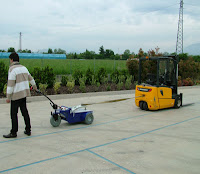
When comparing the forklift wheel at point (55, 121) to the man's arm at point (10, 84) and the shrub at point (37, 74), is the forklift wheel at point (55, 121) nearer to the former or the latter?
the man's arm at point (10, 84)

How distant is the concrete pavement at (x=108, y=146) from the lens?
14.2ft

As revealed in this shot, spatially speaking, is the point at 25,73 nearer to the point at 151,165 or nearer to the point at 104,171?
the point at 104,171

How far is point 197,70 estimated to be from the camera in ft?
77.3

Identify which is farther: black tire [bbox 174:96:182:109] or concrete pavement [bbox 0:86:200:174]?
Answer: black tire [bbox 174:96:182:109]

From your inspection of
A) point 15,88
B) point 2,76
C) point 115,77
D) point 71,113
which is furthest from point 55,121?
point 115,77

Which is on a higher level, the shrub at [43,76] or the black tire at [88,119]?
the shrub at [43,76]

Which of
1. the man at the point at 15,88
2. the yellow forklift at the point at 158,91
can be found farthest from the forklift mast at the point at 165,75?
the man at the point at 15,88

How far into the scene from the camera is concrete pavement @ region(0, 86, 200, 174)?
4332mm

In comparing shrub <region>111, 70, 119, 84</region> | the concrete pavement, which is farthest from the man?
shrub <region>111, 70, 119, 84</region>

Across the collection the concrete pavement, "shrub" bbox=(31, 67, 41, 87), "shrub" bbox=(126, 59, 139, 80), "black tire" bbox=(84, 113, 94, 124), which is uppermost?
"shrub" bbox=(126, 59, 139, 80)

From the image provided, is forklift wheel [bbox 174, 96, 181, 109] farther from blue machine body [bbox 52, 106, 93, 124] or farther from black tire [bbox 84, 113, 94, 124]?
blue machine body [bbox 52, 106, 93, 124]

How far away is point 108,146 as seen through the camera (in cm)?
547

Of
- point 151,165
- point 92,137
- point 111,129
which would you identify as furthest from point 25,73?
point 151,165

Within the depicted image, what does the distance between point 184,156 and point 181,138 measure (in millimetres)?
1304
